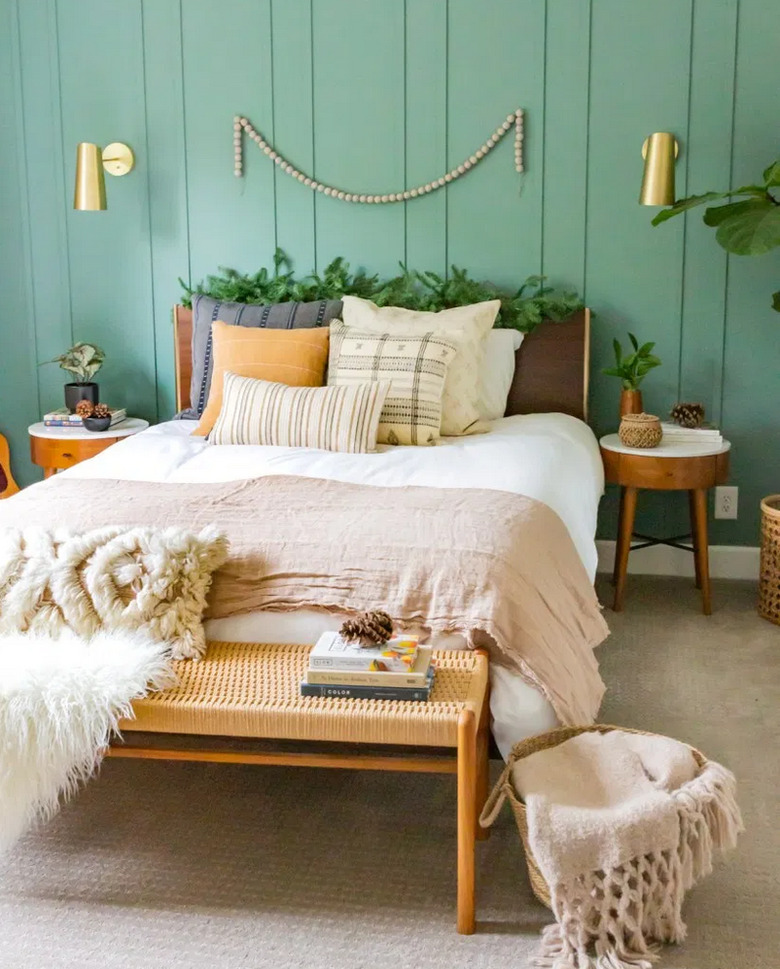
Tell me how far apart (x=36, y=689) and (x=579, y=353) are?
240 cm

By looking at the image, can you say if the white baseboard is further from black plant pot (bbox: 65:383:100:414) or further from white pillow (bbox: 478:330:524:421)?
black plant pot (bbox: 65:383:100:414)

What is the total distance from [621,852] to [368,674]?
1.69 ft

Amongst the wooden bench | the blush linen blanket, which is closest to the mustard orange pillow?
the blush linen blanket

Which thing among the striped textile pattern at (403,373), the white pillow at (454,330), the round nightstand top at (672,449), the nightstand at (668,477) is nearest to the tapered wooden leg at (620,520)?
the nightstand at (668,477)

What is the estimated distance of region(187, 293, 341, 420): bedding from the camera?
3.89 metres

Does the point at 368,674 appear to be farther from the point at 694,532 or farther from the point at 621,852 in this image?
the point at 694,532

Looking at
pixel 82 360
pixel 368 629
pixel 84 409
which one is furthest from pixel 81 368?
pixel 368 629

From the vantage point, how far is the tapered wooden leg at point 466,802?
6.40 feet

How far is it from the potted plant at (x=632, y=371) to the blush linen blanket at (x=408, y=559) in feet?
4.06

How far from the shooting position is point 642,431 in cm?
364

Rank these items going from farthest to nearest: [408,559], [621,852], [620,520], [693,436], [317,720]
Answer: [620,520], [693,436], [408,559], [317,720], [621,852]

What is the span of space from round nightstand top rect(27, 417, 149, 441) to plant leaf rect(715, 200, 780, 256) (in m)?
2.02

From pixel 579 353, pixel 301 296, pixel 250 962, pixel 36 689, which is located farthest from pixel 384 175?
pixel 250 962

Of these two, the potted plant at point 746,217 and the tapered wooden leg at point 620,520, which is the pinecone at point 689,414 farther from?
the potted plant at point 746,217
